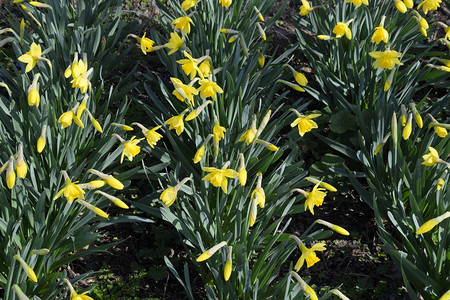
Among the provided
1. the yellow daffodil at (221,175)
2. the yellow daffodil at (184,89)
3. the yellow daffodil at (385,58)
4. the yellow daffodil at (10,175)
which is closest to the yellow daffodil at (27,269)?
the yellow daffodil at (10,175)

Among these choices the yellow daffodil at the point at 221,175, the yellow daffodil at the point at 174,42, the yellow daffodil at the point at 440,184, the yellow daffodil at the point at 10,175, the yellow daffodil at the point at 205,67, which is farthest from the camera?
the yellow daffodil at the point at 174,42

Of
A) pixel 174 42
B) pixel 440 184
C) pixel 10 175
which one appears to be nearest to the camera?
pixel 10 175

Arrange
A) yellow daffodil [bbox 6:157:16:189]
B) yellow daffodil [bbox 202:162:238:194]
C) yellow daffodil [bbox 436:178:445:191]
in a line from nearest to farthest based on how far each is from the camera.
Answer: yellow daffodil [bbox 6:157:16:189] < yellow daffodil [bbox 202:162:238:194] < yellow daffodil [bbox 436:178:445:191]

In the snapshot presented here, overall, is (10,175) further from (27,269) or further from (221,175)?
(221,175)

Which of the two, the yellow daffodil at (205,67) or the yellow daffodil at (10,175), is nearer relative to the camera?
the yellow daffodil at (10,175)

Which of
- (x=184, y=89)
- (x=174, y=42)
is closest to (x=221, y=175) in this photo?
(x=184, y=89)

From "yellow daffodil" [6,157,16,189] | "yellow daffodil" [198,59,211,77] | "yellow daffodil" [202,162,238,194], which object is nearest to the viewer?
"yellow daffodil" [6,157,16,189]

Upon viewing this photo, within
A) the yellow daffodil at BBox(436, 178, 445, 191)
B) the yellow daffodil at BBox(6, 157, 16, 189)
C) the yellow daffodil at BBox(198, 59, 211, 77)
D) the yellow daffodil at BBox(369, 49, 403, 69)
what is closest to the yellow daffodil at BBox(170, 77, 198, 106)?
the yellow daffodil at BBox(198, 59, 211, 77)

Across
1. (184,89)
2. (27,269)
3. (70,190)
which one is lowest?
(27,269)

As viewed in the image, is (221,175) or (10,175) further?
(221,175)

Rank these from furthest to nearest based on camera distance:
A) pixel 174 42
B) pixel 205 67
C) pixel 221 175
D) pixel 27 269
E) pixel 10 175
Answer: pixel 174 42
pixel 205 67
pixel 221 175
pixel 10 175
pixel 27 269

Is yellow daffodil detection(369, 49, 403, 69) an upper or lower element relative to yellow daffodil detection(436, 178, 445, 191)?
upper

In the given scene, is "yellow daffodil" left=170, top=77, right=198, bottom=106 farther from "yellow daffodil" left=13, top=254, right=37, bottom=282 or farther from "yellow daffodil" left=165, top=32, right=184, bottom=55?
"yellow daffodil" left=13, top=254, right=37, bottom=282

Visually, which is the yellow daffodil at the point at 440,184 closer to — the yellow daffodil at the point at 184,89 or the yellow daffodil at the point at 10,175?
the yellow daffodil at the point at 184,89
